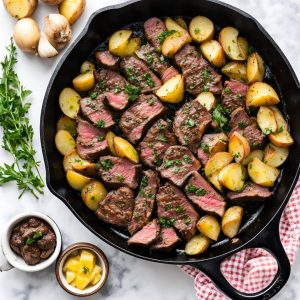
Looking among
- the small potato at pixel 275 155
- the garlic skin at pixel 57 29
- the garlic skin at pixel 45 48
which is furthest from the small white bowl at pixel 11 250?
the small potato at pixel 275 155

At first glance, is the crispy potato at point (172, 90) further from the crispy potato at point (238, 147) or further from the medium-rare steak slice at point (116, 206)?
the medium-rare steak slice at point (116, 206)

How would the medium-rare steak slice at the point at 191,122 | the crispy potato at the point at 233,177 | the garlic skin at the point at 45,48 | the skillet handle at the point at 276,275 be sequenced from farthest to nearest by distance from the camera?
1. the garlic skin at the point at 45,48
2. the medium-rare steak slice at the point at 191,122
3. the crispy potato at the point at 233,177
4. the skillet handle at the point at 276,275

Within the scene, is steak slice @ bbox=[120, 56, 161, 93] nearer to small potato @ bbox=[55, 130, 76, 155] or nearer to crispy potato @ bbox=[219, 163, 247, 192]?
small potato @ bbox=[55, 130, 76, 155]

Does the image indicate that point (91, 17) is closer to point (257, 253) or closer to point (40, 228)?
point (40, 228)

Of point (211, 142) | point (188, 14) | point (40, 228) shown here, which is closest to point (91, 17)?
point (188, 14)

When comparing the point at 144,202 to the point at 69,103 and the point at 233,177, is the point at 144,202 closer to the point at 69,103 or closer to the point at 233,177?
the point at 233,177

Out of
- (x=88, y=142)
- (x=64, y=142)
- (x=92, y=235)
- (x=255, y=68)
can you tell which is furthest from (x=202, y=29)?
(x=92, y=235)
